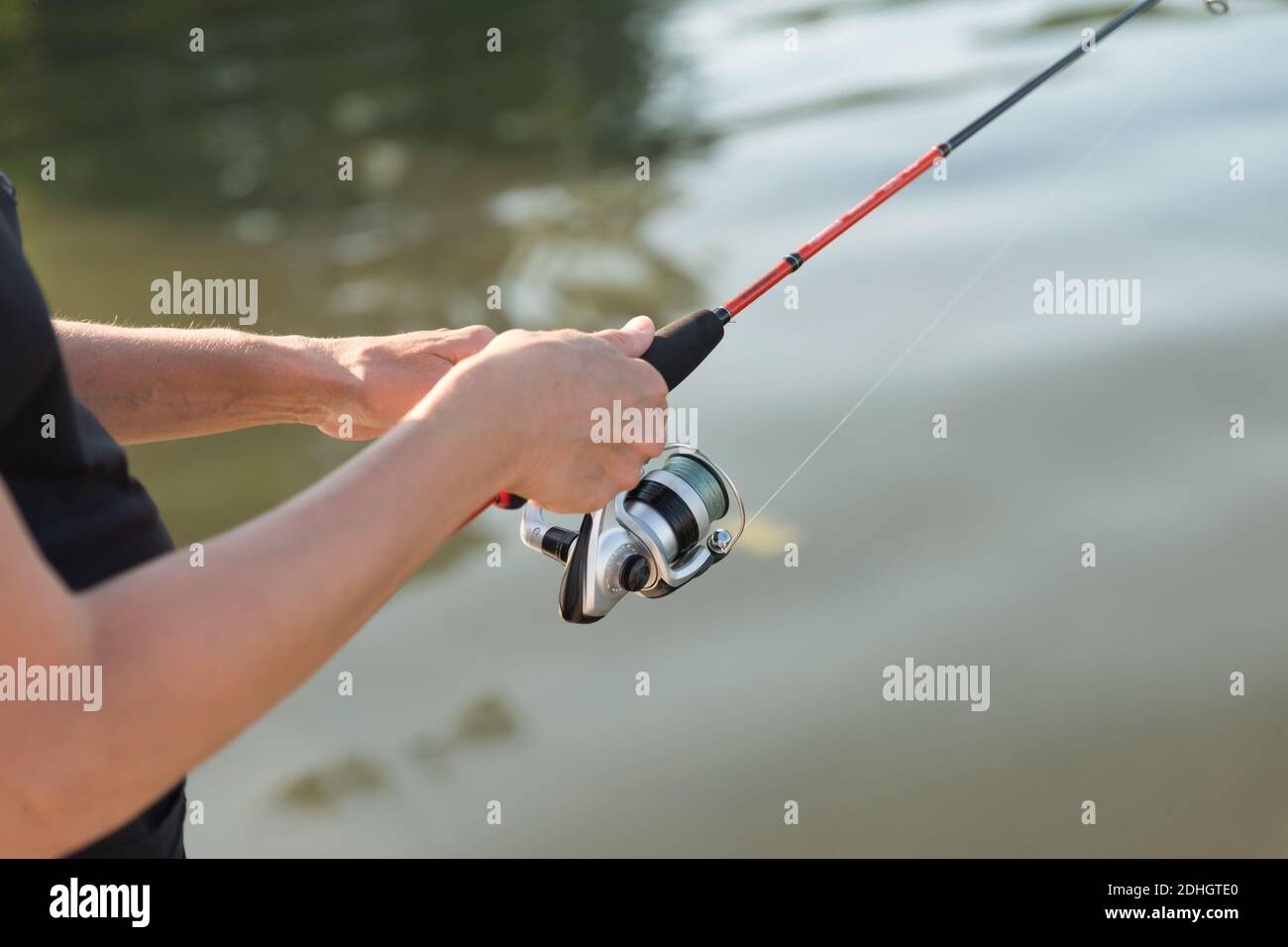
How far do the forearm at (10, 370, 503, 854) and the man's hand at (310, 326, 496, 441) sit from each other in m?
0.60

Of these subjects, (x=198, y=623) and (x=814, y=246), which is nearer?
(x=198, y=623)

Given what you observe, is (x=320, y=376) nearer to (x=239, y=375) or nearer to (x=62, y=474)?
(x=239, y=375)

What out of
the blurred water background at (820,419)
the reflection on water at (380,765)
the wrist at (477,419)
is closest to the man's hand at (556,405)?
the wrist at (477,419)

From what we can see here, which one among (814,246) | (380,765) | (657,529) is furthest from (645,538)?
(380,765)

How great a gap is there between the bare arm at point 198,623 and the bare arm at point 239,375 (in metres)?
0.56

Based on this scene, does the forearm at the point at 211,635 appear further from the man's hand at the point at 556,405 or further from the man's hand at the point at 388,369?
the man's hand at the point at 388,369

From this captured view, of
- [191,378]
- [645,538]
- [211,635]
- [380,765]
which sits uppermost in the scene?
[191,378]

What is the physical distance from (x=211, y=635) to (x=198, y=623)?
11mm

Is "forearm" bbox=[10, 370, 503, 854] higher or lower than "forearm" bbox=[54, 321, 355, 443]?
lower

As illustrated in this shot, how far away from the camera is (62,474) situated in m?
1.03

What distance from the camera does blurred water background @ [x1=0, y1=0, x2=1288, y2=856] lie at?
2.48 metres

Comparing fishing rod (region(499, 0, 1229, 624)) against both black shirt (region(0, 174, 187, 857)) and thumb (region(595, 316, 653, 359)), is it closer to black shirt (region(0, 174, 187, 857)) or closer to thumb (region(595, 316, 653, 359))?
thumb (region(595, 316, 653, 359))

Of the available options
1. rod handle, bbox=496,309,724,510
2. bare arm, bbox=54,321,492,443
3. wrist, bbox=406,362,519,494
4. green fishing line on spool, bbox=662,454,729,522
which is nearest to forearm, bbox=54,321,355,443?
bare arm, bbox=54,321,492,443

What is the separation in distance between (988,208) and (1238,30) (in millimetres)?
2057
